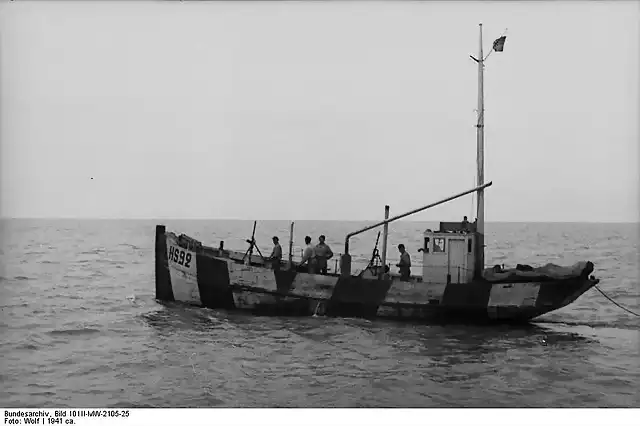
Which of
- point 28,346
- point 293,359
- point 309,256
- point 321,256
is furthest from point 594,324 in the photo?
point 28,346

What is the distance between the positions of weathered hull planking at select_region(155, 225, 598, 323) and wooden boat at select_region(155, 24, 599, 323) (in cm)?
2

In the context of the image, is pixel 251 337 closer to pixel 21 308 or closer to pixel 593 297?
pixel 21 308

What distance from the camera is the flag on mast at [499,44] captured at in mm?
12784

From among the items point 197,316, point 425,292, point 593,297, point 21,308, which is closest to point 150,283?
point 21,308

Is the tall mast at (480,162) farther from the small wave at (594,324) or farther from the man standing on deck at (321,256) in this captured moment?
the man standing on deck at (321,256)

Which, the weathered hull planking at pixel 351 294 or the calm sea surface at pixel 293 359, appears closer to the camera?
the calm sea surface at pixel 293 359

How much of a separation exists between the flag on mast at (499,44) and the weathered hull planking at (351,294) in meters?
5.51

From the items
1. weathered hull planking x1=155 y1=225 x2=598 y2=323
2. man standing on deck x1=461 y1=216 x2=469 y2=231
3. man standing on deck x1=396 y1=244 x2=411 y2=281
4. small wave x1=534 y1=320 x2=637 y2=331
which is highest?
man standing on deck x1=461 y1=216 x2=469 y2=231

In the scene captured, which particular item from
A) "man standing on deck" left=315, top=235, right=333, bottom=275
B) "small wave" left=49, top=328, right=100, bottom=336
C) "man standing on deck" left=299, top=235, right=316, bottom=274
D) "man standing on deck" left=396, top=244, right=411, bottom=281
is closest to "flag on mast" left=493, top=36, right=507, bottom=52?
"man standing on deck" left=396, top=244, right=411, bottom=281

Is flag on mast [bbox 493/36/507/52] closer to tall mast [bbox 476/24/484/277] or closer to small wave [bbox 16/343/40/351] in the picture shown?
tall mast [bbox 476/24/484/277]

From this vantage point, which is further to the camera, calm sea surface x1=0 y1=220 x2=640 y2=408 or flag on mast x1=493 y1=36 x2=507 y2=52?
flag on mast x1=493 y1=36 x2=507 y2=52

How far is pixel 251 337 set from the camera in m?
15.5

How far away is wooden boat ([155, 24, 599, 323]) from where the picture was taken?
15820 mm

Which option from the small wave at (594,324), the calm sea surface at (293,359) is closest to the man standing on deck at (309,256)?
the calm sea surface at (293,359)
